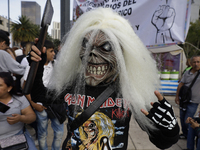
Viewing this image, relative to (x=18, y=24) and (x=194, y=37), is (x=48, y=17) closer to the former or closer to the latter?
(x=194, y=37)

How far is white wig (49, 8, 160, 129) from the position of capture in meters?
1.26

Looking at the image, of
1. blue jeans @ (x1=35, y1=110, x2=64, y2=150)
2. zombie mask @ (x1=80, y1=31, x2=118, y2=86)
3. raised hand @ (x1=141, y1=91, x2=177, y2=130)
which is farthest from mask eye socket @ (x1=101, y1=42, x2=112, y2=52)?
blue jeans @ (x1=35, y1=110, x2=64, y2=150)

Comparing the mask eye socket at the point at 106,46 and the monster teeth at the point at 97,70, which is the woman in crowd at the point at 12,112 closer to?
the monster teeth at the point at 97,70

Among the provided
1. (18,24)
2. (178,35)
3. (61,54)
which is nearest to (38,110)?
(61,54)

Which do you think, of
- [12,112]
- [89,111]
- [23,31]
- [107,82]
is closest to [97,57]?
[107,82]

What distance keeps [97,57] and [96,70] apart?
0.10 m

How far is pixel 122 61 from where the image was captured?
1243mm

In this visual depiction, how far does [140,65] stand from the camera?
133cm

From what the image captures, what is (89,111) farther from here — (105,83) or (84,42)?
(84,42)

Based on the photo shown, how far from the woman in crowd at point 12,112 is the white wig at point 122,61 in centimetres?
82

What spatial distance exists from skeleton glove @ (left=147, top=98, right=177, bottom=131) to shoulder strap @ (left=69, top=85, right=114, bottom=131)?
1.12ft

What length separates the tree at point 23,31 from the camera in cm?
3053

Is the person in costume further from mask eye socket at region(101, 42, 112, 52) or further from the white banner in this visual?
the white banner

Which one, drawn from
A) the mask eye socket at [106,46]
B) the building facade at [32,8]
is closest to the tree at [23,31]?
the building facade at [32,8]
